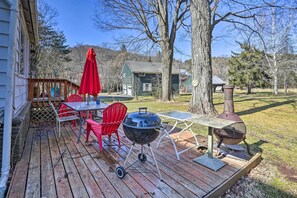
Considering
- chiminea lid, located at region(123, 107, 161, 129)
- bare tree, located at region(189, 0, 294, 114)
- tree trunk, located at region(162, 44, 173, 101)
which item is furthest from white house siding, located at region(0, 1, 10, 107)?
tree trunk, located at region(162, 44, 173, 101)

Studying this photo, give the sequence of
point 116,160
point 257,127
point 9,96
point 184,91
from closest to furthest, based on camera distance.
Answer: point 9,96, point 116,160, point 257,127, point 184,91

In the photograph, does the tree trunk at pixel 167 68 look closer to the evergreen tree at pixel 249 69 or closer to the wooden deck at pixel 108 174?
the wooden deck at pixel 108 174

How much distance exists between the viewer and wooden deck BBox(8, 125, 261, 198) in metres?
2.03

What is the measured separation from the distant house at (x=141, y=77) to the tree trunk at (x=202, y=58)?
1657cm

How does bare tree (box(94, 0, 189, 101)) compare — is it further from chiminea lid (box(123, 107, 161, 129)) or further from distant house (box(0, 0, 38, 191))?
chiminea lid (box(123, 107, 161, 129))

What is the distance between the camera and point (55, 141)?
3.79 m

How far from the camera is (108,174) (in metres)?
2.40

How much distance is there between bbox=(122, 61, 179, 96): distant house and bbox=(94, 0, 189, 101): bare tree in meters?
10.7

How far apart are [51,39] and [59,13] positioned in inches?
106

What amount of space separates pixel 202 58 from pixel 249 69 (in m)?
21.0

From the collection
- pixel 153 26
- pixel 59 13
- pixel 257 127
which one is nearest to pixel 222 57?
pixel 153 26

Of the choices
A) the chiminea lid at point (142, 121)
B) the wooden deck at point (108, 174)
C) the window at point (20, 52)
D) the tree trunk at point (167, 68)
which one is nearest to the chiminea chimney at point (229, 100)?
the wooden deck at point (108, 174)

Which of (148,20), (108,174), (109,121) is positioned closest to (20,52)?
(109,121)

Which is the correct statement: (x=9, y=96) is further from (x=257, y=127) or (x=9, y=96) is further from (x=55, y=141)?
(x=257, y=127)
